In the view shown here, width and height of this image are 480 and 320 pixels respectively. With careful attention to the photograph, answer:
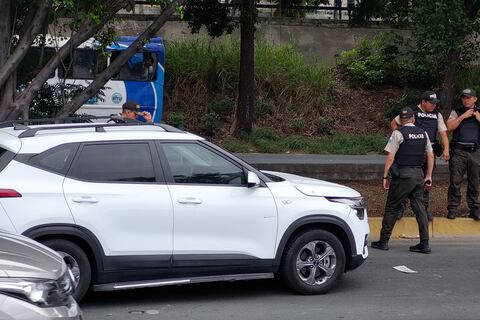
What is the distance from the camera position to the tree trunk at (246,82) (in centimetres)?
1863

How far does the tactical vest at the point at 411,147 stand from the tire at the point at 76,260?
4.53 m

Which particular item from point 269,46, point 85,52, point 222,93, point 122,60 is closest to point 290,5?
point 269,46

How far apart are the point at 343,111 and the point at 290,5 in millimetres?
4772

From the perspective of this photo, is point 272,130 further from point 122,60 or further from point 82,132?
point 82,132

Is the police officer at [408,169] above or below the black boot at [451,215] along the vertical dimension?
above

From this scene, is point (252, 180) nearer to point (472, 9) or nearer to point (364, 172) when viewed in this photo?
point (364, 172)

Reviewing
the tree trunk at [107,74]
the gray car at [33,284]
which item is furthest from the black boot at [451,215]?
the gray car at [33,284]

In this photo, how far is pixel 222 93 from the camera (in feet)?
74.5

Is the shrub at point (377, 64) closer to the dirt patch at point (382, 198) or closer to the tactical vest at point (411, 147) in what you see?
the dirt patch at point (382, 198)

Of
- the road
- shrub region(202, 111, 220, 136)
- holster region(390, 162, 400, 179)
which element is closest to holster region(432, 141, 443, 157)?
holster region(390, 162, 400, 179)

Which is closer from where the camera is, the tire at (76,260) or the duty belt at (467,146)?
the tire at (76,260)

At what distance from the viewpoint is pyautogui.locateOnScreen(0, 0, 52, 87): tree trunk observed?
9.41 metres

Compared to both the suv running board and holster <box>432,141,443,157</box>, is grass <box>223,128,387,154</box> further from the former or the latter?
the suv running board

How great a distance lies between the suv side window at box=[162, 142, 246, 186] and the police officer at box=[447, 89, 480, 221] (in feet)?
15.2
